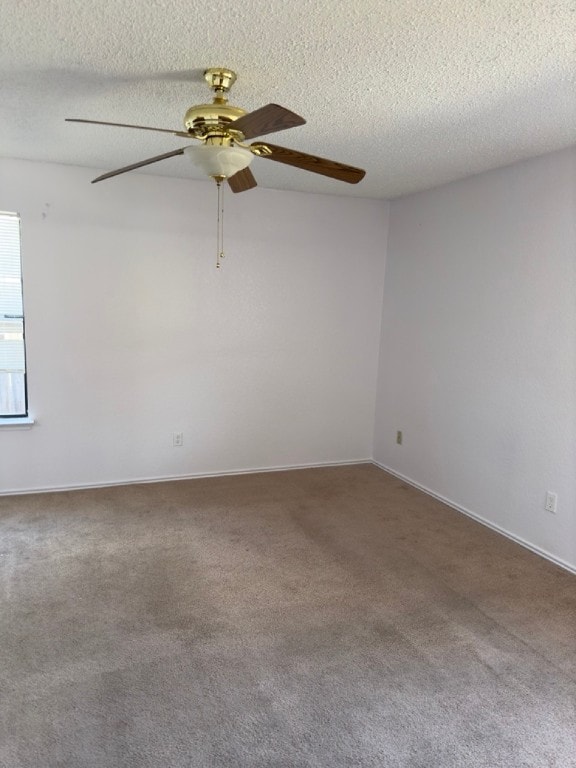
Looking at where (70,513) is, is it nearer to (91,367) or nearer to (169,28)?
(91,367)

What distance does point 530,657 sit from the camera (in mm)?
2260

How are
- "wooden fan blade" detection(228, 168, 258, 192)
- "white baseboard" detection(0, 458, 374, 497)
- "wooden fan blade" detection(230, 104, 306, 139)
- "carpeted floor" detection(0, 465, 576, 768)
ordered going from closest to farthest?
1. "wooden fan blade" detection(230, 104, 306, 139)
2. "carpeted floor" detection(0, 465, 576, 768)
3. "wooden fan blade" detection(228, 168, 258, 192)
4. "white baseboard" detection(0, 458, 374, 497)

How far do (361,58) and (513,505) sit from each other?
108 inches

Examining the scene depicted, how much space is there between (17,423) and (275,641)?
→ 8.35 feet

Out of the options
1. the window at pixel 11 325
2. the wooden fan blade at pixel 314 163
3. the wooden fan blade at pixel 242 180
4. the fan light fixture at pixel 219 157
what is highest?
the wooden fan blade at pixel 242 180

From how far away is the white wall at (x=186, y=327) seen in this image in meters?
3.82

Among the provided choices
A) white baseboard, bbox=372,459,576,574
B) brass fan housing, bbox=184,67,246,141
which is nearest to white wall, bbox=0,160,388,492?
white baseboard, bbox=372,459,576,574

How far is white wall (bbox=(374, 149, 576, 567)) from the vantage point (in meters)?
3.07

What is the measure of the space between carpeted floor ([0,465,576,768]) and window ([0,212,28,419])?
0.76m

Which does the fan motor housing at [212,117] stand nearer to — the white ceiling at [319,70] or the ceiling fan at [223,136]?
the ceiling fan at [223,136]

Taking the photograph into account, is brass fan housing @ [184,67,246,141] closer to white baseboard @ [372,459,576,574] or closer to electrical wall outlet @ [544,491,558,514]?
electrical wall outlet @ [544,491,558,514]

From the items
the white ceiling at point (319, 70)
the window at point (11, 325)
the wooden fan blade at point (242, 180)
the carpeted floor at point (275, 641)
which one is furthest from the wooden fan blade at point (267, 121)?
the window at point (11, 325)

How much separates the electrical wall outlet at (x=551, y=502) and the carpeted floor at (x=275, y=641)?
1.04 ft

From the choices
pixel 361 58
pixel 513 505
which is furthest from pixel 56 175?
pixel 513 505
